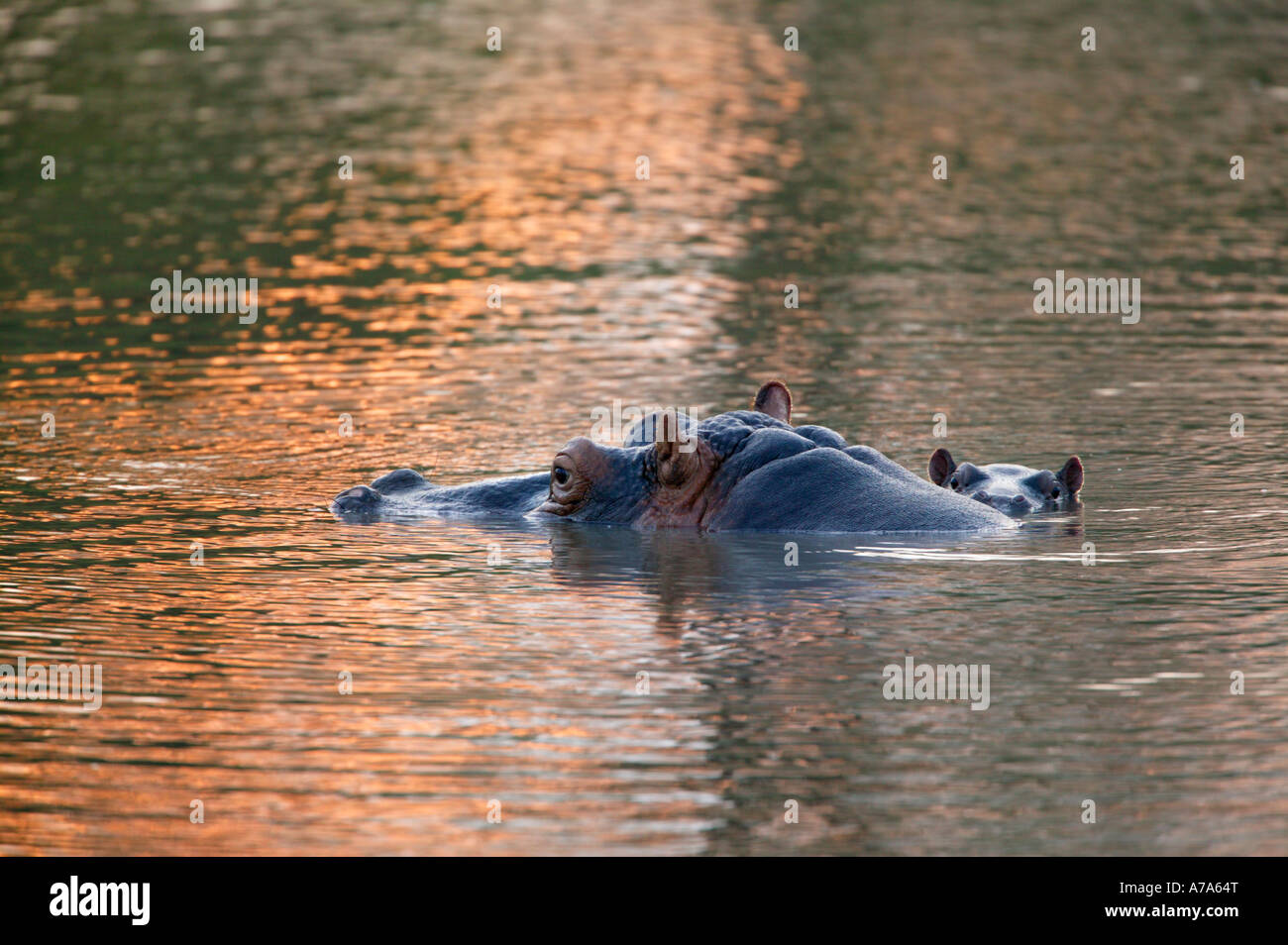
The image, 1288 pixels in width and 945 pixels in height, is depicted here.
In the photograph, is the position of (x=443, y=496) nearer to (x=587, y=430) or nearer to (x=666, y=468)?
(x=666, y=468)

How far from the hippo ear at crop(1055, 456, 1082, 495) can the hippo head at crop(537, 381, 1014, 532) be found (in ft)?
2.93

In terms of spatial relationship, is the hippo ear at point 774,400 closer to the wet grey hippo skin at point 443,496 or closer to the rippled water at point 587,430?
the rippled water at point 587,430

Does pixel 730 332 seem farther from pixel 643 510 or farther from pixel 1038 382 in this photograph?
Answer: pixel 643 510

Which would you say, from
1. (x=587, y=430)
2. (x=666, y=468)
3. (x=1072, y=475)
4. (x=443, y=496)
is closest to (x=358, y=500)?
(x=443, y=496)

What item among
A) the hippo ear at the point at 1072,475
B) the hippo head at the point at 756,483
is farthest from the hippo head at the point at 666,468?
the hippo ear at the point at 1072,475

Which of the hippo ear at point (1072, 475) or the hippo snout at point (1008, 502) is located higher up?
the hippo ear at point (1072, 475)

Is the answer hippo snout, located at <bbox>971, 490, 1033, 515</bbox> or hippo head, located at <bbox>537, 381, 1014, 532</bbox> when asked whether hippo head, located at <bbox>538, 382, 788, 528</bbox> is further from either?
hippo snout, located at <bbox>971, 490, 1033, 515</bbox>

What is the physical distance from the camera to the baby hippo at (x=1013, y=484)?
11.9m

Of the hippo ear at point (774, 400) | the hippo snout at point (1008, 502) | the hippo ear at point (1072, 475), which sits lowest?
the hippo snout at point (1008, 502)

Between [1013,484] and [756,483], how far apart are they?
2073 mm

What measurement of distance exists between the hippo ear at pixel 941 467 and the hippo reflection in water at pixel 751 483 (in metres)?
0.64

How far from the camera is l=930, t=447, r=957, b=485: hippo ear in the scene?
1212 cm

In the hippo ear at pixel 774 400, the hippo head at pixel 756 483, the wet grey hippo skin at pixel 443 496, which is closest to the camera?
the hippo head at pixel 756 483

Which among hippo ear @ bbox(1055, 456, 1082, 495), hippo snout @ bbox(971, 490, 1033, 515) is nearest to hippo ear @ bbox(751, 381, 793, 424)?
hippo snout @ bbox(971, 490, 1033, 515)
